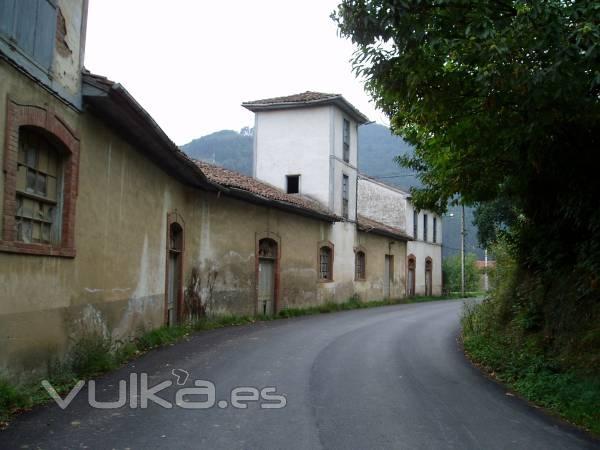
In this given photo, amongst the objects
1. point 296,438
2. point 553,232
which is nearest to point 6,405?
point 296,438

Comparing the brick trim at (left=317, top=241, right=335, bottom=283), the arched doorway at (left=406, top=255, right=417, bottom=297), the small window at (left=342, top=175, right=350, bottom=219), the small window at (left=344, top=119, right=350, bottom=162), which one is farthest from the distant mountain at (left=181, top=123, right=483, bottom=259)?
the brick trim at (left=317, top=241, right=335, bottom=283)

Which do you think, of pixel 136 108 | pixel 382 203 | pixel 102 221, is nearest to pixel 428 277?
pixel 382 203

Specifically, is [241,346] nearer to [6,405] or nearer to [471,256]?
[6,405]

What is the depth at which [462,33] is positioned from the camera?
6.52m

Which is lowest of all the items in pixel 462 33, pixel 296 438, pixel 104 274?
pixel 296 438

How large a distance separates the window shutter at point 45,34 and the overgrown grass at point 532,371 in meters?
7.36

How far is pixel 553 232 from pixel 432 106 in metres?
3.92

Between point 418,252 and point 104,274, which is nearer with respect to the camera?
point 104,274

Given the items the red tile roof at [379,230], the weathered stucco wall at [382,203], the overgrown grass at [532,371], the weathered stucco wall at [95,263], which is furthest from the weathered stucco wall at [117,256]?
the weathered stucco wall at [382,203]

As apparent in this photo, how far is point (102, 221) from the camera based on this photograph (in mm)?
8766

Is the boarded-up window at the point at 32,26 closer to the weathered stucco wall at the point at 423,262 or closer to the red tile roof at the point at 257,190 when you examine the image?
the red tile roof at the point at 257,190

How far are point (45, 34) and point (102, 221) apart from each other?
2891mm

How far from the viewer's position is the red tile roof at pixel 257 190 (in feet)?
50.0

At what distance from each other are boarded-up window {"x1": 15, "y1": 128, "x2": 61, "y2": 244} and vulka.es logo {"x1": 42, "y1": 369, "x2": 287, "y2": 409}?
1.88 meters
